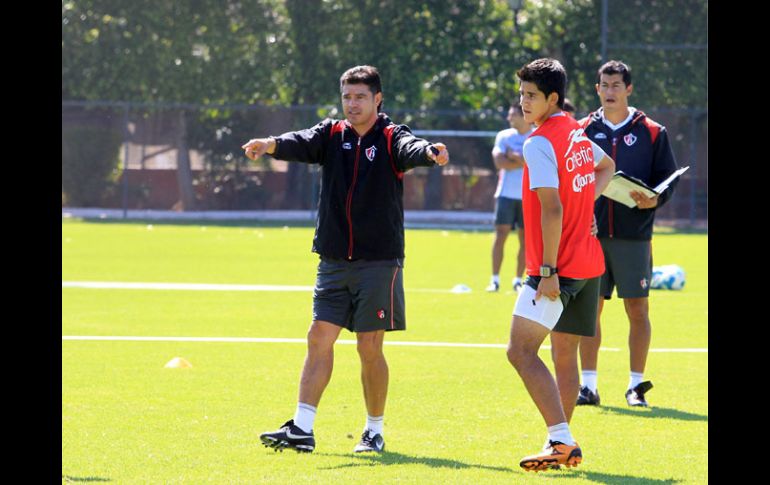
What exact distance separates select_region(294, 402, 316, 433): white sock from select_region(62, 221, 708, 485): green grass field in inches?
5.6

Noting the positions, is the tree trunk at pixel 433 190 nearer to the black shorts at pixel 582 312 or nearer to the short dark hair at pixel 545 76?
the black shorts at pixel 582 312

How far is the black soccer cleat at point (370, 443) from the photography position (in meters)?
7.35

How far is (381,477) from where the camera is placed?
6.55 meters

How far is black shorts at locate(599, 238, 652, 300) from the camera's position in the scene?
9.40 meters

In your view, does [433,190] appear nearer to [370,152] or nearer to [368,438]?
[370,152]

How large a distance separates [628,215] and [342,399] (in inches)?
91.3

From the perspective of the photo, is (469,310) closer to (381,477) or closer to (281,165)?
(381,477)

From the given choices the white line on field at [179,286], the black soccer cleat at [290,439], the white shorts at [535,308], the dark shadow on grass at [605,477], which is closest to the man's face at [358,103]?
the white shorts at [535,308]

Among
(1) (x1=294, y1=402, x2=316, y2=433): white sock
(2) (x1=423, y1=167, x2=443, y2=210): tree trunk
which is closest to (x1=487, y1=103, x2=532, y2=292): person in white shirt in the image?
(1) (x1=294, y1=402, x2=316, y2=433): white sock

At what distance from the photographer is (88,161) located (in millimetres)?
37719

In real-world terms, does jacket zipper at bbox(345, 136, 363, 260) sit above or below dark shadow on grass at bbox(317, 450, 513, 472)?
above

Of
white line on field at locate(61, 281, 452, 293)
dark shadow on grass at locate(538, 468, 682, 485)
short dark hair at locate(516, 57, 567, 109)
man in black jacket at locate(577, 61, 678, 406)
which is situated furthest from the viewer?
white line on field at locate(61, 281, 452, 293)

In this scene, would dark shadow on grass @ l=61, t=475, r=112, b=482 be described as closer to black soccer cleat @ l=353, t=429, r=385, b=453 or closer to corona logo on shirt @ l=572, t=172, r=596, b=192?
black soccer cleat @ l=353, t=429, r=385, b=453
